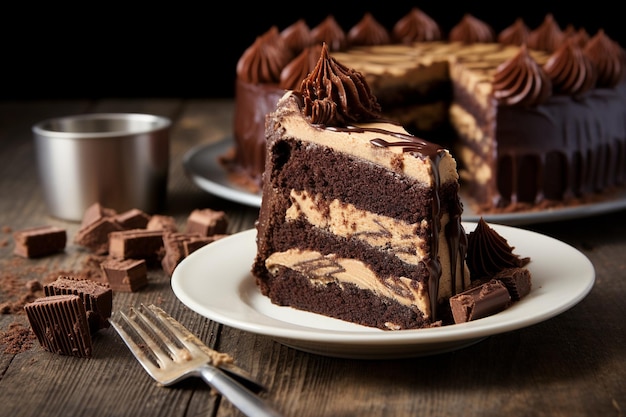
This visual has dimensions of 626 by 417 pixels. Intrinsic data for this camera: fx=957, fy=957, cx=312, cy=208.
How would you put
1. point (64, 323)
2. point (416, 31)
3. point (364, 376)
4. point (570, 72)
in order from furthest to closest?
point (416, 31) → point (570, 72) → point (64, 323) → point (364, 376)

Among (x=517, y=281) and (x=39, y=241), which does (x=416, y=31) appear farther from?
(x=517, y=281)

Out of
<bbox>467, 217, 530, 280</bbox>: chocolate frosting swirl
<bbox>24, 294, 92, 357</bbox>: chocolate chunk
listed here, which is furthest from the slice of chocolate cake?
<bbox>24, 294, 92, 357</bbox>: chocolate chunk

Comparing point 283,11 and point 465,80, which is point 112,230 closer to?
point 465,80

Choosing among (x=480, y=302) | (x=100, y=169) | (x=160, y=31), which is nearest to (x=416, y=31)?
(x=100, y=169)

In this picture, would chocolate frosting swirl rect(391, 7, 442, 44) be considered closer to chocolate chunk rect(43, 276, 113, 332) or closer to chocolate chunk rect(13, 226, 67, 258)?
chocolate chunk rect(13, 226, 67, 258)

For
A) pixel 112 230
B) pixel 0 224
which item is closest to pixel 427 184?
pixel 112 230

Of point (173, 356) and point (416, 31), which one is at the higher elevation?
point (416, 31)

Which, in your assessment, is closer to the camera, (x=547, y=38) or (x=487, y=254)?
(x=487, y=254)
